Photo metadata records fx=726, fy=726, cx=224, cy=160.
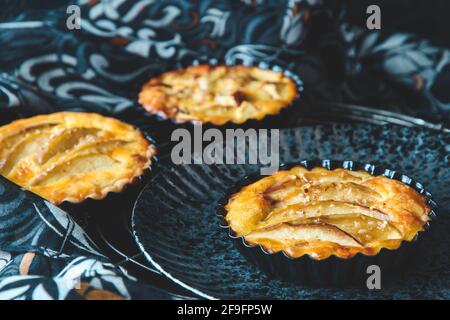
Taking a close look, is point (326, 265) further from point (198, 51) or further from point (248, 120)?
point (198, 51)

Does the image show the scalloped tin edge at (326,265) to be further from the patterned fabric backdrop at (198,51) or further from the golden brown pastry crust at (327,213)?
the patterned fabric backdrop at (198,51)

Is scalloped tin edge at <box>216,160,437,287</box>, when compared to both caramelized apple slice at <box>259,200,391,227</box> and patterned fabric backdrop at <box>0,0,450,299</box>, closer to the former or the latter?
caramelized apple slice at <box>259,200,391,227</box>

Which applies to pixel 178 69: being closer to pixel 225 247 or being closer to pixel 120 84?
pixel 120 84

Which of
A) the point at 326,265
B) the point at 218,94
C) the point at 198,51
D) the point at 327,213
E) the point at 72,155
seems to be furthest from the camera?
the point at 198,51

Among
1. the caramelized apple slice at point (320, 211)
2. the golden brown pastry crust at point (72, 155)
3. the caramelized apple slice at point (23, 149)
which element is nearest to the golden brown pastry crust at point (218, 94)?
the golden brown pastry crust at point (72, 155)

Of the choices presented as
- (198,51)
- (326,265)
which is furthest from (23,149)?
(326,265)
